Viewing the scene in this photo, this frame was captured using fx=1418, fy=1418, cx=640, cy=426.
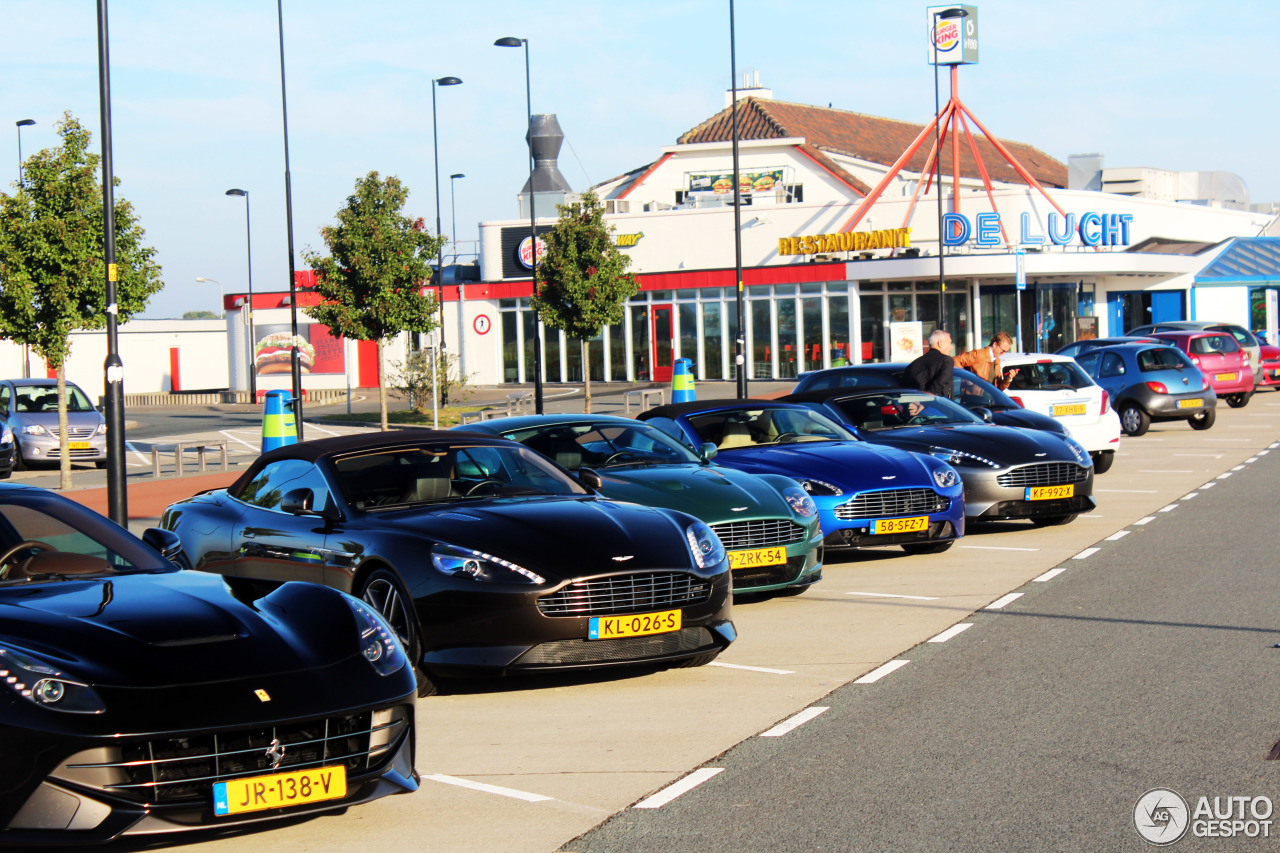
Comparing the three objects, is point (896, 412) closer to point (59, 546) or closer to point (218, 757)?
point (59, 546)

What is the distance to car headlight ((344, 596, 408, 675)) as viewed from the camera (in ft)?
16.8

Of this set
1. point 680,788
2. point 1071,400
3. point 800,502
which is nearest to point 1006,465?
point 800,502

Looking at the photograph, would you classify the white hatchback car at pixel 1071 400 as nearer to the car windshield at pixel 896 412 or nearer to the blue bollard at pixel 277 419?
the car windshield at pixel 896 412

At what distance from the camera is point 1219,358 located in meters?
30.1

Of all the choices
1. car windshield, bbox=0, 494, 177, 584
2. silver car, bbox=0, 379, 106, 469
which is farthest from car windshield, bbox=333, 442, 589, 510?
silver car, bbox=0, 379, 106, 469

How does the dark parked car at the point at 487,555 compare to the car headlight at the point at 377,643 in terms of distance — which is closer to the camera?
the car headlight at the point at 377,643

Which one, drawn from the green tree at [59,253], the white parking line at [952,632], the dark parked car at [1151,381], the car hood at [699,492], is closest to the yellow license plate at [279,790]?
the white parking line at [952,632]

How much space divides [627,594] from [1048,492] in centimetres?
724

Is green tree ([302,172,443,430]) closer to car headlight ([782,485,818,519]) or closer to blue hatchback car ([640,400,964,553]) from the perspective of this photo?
blue hatchback car ([640,400,964,553])

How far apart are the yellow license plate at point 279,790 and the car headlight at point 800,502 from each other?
5304mm

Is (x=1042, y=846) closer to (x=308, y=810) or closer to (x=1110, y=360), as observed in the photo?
(x=308, y=810)

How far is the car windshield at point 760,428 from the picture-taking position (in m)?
12.5

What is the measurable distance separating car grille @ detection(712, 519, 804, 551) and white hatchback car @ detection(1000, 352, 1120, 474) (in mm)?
9804

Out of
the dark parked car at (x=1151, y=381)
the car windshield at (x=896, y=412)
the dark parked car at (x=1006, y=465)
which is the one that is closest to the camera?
the dark parked car at (x=1006, y=465)
